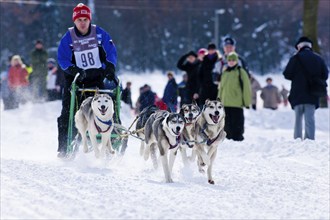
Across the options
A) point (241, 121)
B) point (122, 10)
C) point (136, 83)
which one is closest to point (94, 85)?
point (241, 121)

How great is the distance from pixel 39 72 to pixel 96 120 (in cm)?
1083

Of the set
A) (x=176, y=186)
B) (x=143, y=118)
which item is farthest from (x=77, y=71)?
(x=176, y=186)

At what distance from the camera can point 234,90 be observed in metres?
9.99

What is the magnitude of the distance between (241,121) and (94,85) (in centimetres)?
352

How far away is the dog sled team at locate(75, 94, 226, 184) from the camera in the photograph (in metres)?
5.86

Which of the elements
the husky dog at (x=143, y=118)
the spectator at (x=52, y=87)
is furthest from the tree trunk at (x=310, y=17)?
the husky dog at (x=143, y=118)

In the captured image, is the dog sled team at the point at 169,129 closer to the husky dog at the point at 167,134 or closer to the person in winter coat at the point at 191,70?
the husky dog at the point at 167,134

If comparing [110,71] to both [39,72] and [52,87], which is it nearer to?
[39,72]

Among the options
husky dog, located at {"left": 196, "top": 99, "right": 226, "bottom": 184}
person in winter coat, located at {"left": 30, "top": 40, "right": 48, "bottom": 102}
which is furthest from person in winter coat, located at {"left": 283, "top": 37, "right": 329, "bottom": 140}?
person in winter coat, located at {"left": 30, "top": 40, "right": 48, "bottom": 102}

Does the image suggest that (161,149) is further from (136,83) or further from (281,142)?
(136,83)

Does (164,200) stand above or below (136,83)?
below

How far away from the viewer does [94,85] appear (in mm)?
7328

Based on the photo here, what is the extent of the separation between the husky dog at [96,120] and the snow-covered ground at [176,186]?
9.2 inches

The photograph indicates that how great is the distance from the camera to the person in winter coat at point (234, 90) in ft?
32.7
